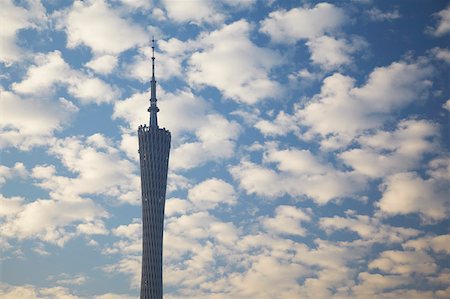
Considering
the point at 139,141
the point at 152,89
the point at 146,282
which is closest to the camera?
the point at 146,282

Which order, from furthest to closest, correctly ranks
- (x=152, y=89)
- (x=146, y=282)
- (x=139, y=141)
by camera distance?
(x=152, y=89) < (x=139, y=141) < (x=146, y=282)

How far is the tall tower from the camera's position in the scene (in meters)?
152

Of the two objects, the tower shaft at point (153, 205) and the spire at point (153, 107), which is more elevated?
the spire at point (153, 107)

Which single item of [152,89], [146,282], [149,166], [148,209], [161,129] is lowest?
[146,282]

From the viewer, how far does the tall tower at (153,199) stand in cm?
15238

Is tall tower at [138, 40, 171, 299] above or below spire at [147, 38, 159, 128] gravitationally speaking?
below

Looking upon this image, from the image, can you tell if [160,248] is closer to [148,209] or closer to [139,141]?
[148,209]

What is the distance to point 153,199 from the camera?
156125 millimetres

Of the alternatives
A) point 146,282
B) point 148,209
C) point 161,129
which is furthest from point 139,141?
point 146,282

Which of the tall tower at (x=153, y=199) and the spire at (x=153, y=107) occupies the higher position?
the spire at (x=153, y=107)

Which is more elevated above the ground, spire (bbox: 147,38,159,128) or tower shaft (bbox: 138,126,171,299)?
spire (bbox: 147,38,159,128)

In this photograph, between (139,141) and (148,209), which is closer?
(148,209)

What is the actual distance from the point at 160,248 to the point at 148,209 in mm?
9273

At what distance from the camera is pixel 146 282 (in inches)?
5974
